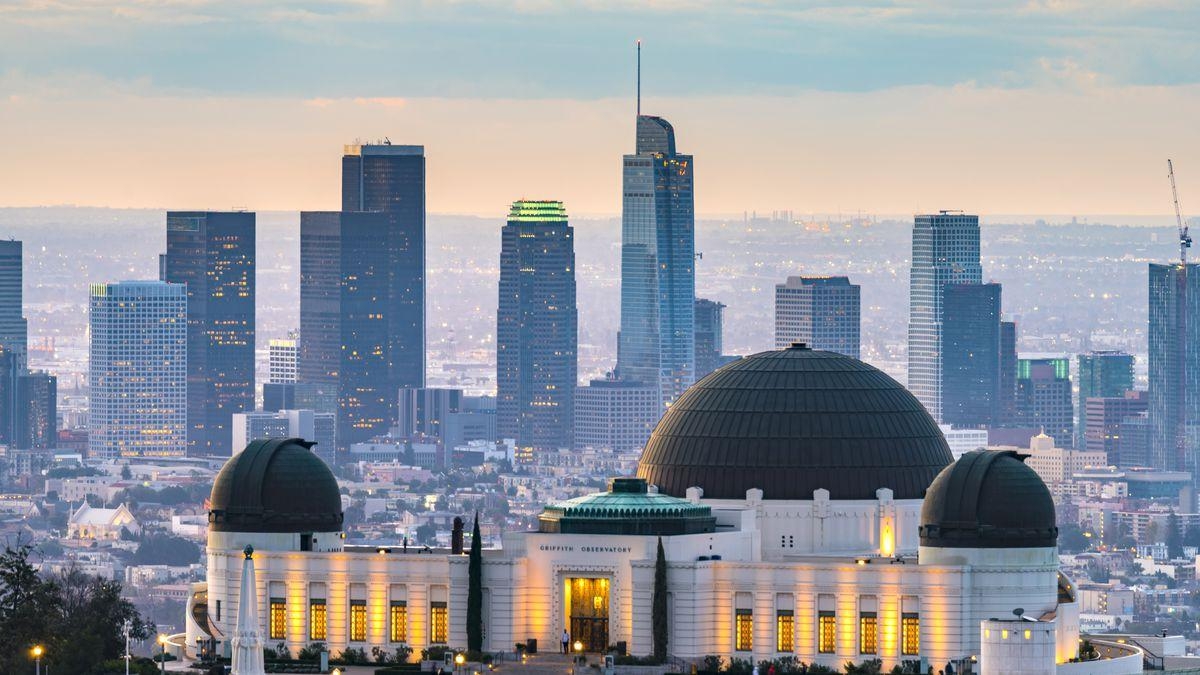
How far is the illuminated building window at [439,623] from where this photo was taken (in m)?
149

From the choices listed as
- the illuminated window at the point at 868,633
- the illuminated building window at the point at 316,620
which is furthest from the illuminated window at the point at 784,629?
Result: the illuminated building window at the point at 316,620

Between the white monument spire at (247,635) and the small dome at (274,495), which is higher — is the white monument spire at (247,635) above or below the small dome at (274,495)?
below

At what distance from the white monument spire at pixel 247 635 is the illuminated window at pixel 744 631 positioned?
76.1 ft

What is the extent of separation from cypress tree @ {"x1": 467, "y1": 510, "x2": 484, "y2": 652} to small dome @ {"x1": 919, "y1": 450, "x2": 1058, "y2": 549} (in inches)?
726

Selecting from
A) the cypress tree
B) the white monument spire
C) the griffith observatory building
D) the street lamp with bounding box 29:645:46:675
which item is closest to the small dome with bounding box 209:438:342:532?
the griffith observatory building

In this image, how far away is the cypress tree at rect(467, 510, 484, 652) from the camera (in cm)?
14675

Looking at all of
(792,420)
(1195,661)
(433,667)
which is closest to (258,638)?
(433,667)

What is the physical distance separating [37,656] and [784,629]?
30189mm

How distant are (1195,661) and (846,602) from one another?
51606 mm

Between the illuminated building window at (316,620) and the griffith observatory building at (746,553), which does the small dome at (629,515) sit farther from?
the illuminated building window at (316,620)

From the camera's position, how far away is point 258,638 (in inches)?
5123

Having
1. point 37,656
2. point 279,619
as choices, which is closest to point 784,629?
point 279,619

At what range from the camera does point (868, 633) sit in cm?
14300

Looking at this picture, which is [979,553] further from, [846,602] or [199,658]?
[199,658]
